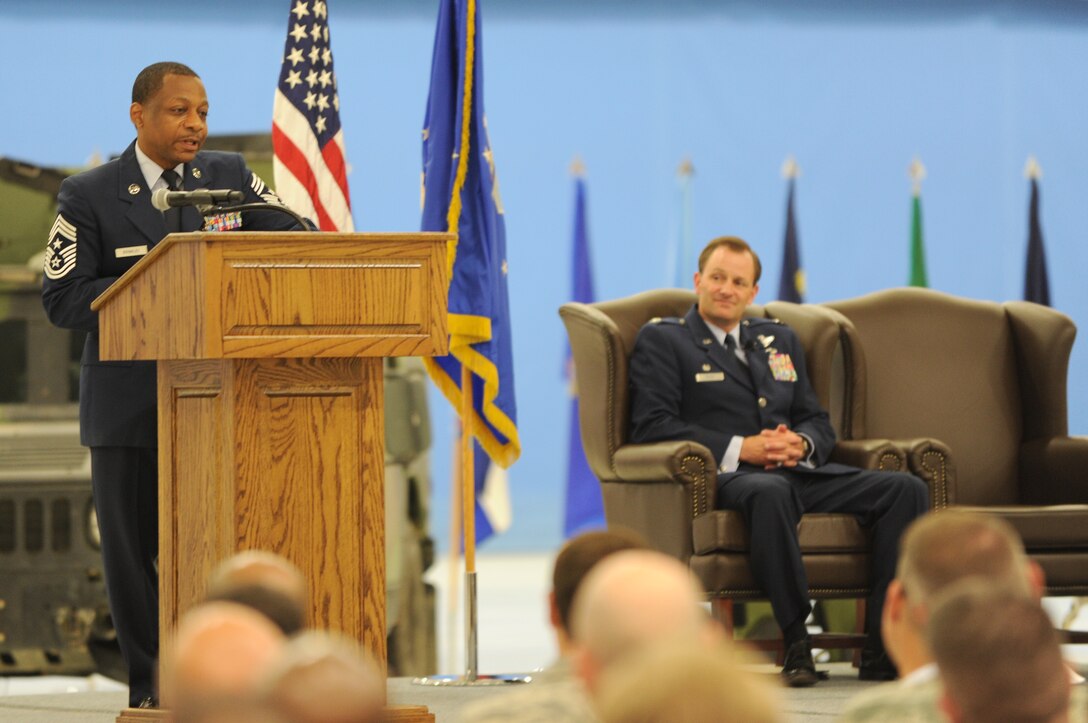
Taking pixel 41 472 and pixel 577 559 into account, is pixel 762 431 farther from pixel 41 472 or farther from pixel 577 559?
pixel 577 559

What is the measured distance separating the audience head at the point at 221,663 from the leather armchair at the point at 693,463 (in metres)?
3.42

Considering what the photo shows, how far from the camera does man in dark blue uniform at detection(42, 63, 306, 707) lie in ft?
12.4

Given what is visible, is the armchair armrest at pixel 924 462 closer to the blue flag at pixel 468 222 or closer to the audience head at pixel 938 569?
the blue flag at pixel 468 222

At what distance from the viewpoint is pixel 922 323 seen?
5938 mm

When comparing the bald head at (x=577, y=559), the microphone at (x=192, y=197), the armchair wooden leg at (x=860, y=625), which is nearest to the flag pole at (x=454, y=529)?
the armchair wooden leg at (x=860, y=625)

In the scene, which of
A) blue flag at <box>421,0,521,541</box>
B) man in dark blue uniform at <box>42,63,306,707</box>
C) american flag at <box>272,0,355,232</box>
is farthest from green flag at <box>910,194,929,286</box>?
man in dark blue uniform at <box>42,63,306,707</box>

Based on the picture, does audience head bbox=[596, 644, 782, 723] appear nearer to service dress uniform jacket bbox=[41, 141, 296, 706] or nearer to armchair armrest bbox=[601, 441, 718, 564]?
service dress uniform jacket bbox=[41, 141, 296, 706]

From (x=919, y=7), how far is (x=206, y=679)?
8.84 metres

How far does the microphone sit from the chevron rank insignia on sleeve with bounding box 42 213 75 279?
0.36 m

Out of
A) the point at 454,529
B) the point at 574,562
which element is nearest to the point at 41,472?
the point at 454,529

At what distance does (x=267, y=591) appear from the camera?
170cm

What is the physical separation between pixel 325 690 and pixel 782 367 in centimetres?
441

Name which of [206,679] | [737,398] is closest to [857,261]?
[737,398]

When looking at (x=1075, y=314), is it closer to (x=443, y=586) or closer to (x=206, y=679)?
(x=443, y=586)
